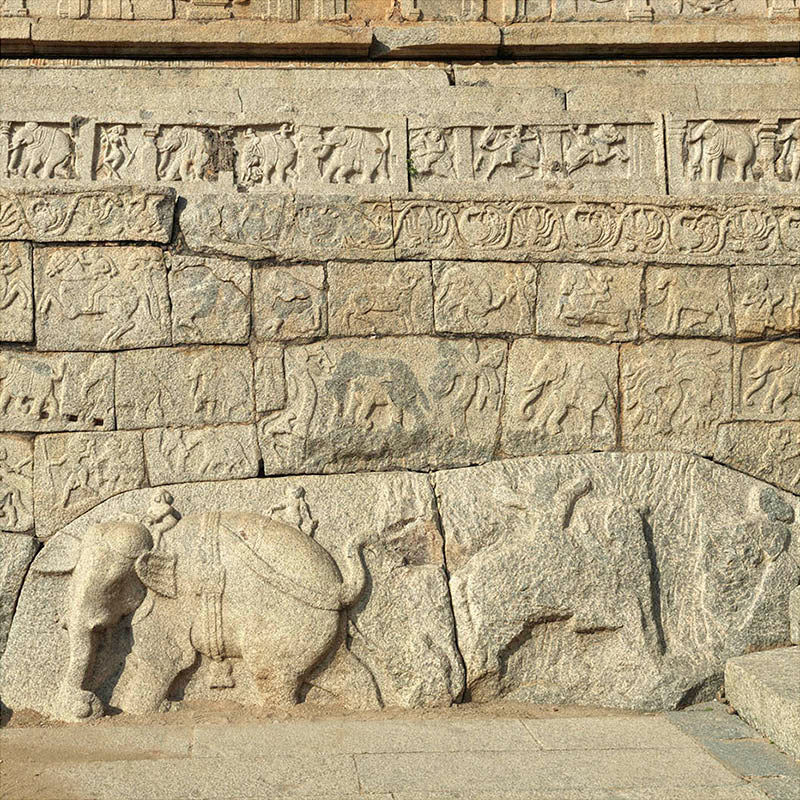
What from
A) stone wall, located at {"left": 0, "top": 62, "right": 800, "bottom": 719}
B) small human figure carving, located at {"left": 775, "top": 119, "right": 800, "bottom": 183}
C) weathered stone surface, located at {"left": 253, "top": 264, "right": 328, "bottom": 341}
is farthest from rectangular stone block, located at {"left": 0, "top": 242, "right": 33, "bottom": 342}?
small human figure carving, located at {"left": 775, "top": 119, "right": 800, "bottom": 183}

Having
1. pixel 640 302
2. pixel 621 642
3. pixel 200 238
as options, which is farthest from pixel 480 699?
pixel 200 238

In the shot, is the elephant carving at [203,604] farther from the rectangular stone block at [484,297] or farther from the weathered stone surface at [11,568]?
the rectangular stone block at [484,297]

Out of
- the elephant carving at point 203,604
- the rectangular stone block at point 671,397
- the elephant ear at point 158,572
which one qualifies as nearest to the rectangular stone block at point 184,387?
the elephant carving at point 203,604

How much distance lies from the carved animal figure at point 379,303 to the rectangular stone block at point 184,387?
0.55 m

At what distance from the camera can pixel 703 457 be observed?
5.58m

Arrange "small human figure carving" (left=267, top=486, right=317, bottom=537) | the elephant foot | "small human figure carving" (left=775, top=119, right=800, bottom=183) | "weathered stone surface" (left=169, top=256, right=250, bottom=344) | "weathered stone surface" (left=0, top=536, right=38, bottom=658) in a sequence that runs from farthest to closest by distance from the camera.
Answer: "small human figure carving" (left=775, top=119, right=800, bottom=183), "weathered stone surface" (left=169, top=256, right=250, bottom=344), "small human figure carving" (left=267, top=486, right=317, bottom=537), "weathered stone surface" (left=0, top=536, right=38, bottom=658), the elephant foot

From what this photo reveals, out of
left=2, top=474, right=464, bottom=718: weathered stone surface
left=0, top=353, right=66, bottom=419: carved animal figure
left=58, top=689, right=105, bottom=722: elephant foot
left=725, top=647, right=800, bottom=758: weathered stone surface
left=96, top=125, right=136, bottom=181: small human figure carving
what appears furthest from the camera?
left=96, top=125, right=136, bottom=181: small human figure carving

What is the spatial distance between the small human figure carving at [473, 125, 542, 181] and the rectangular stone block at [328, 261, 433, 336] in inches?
31.0

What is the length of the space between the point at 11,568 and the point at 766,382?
12.6 feet

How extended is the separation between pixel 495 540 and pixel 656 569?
80 centimetres

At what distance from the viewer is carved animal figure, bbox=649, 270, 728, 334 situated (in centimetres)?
561

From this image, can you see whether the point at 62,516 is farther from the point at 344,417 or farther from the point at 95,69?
the point at 95,69

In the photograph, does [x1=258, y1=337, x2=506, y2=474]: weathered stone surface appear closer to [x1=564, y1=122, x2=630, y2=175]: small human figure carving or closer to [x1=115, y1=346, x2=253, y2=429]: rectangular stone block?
[x1=115, y1=346, x2=253, y2=429]: rectangular stone block

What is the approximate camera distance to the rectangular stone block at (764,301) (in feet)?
18.5
